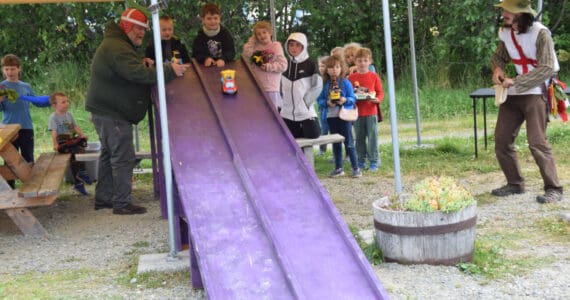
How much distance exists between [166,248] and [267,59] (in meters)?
2.48

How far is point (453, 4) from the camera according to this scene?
56.7 feet

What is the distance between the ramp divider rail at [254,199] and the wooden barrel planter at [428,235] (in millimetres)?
817

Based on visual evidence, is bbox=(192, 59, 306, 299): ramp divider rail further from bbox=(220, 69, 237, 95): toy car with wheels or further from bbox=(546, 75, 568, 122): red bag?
bbox=(546, 75, 568, 122): red bag

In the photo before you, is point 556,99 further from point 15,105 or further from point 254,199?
point 15,105

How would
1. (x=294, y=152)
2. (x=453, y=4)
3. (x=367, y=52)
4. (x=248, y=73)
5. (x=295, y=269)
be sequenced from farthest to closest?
(x=453, y=4) < (x=367, y=52) < (x=248, y=73) < (x=294, y=152) < (x=295, y=269)

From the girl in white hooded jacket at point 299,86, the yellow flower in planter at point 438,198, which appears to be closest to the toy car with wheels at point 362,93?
the girl in white hooded jacket at point 299,86

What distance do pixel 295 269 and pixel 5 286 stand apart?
2.18m

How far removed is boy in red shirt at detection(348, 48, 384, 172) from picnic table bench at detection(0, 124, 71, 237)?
11.4ft

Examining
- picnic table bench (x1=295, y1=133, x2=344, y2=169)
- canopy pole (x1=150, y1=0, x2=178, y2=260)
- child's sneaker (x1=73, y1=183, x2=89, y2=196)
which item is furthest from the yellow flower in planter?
→ child's sneaker (x1=73, y1=183, x2=89, y2=196)

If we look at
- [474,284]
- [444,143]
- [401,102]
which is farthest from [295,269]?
[401,102]

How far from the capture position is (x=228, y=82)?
280 inches

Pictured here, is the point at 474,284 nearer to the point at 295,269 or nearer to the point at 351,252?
the point at 351,252

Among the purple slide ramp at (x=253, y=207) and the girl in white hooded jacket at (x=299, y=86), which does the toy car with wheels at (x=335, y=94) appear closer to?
the girl in white hooded jacket at (x=299, y=86)

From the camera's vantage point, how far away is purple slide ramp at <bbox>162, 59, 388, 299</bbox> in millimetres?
4605
